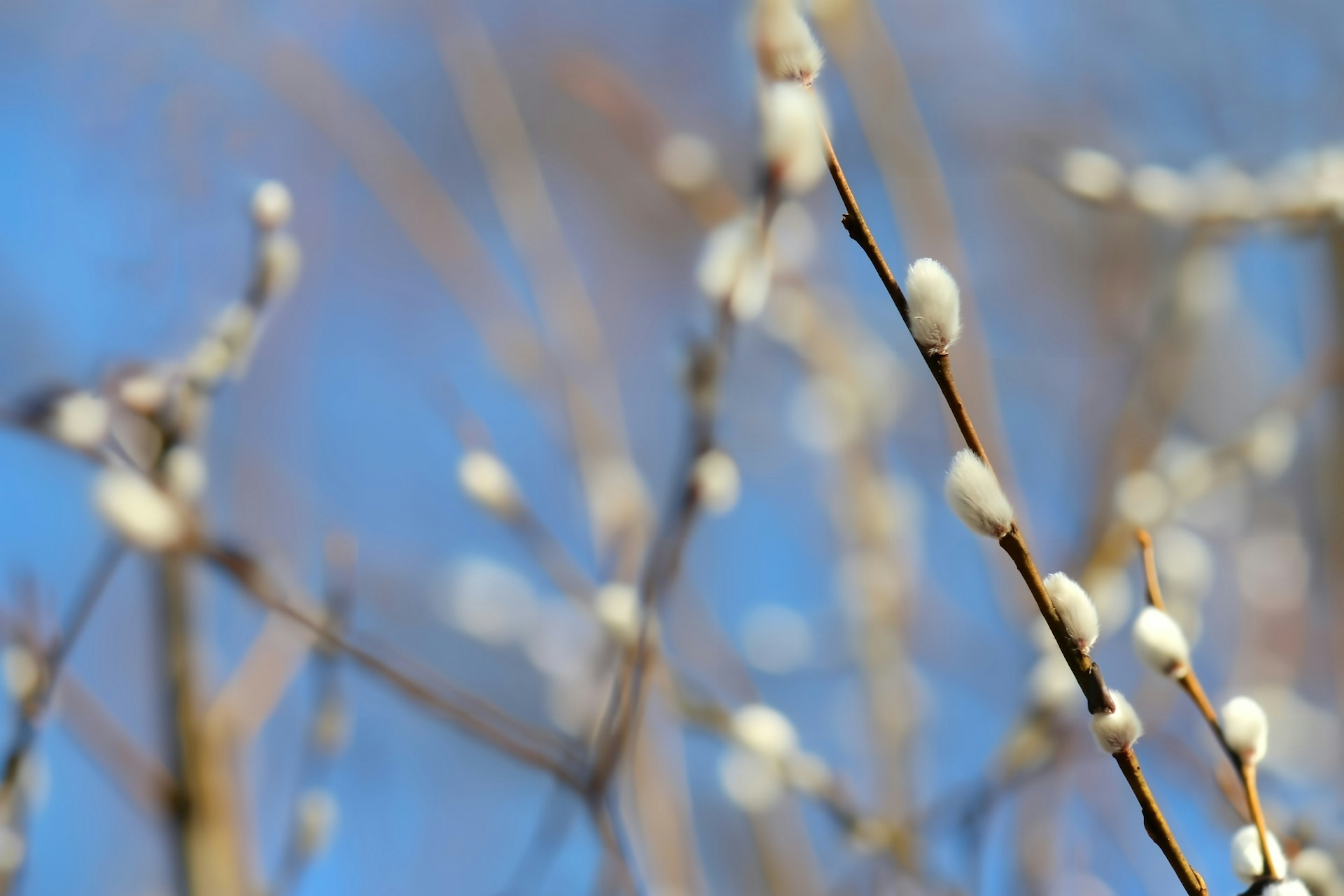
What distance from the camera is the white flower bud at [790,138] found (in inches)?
19.6

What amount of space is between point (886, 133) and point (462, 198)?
1155mm

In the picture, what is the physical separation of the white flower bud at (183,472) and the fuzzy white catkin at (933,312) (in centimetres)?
48

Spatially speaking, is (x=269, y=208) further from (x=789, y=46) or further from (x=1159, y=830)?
(x=1159, y=830)

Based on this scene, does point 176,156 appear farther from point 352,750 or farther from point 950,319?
point 950,319

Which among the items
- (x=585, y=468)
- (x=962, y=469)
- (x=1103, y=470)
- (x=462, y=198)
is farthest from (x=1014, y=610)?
(x=462, y=198)

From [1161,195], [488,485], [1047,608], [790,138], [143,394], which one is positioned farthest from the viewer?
[1161,195]

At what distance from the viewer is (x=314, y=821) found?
734 mm

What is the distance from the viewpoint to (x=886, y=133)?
0.88m

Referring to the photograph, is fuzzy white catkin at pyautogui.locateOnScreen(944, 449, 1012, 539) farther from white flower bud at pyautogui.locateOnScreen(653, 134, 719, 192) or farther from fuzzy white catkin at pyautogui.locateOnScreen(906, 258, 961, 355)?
white flower bud at pyautogui.locateOnScreen(653, 134, 719, 192)

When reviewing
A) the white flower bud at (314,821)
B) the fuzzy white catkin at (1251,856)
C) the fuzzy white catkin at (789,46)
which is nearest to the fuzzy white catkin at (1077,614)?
the fuzzy white catkin at (1251,856)

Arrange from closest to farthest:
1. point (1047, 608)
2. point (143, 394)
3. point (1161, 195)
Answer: point (1047, 608) < point (143, 394) < point (1161, 195)

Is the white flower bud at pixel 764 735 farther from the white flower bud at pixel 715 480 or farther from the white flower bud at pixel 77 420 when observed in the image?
the white flower bud at pixel 77 420

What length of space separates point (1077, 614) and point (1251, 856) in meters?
0.13

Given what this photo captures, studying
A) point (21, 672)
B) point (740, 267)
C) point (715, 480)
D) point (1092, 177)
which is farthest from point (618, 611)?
point (1092, 177)
